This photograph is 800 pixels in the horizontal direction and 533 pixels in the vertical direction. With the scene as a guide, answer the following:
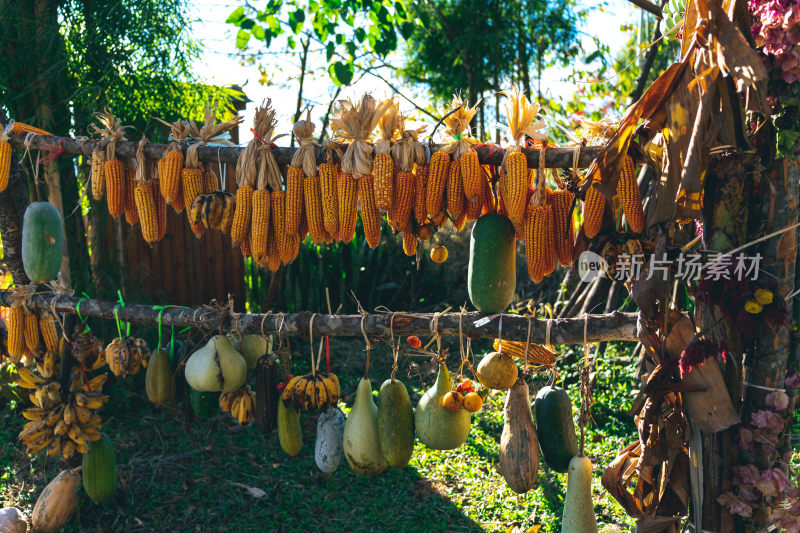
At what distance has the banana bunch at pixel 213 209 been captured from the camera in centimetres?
249

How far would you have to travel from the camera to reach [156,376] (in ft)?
9.88

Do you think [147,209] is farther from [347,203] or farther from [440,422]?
[440,422]

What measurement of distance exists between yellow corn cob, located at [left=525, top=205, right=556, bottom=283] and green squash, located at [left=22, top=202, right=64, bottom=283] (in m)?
2.41

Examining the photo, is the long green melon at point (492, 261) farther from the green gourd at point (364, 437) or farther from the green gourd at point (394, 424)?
the green gourd at point (364, 437)

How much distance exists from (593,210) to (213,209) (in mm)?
1452

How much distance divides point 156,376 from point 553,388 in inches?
73.9

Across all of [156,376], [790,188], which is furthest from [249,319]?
[790,188]

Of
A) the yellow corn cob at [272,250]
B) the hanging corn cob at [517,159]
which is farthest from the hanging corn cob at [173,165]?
the hanging corn cob at [517,159]

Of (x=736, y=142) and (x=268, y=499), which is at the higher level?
(x=736, y=142)

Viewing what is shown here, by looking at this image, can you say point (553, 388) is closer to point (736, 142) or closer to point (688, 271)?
point (688, 271)

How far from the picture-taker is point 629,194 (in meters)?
2.07

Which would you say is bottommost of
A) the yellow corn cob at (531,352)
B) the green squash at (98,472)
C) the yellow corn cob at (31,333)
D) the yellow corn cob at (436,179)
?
the green squash at (98,472)

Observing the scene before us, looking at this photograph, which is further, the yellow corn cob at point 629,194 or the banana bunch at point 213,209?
the banana bunch at point 213,209

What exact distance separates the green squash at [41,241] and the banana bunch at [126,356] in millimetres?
545
